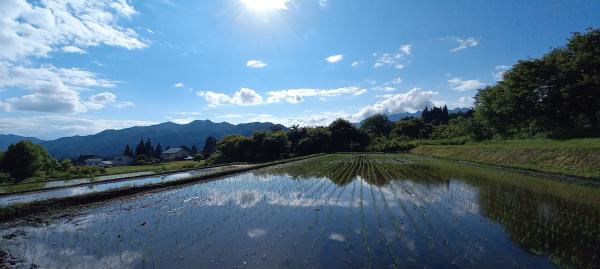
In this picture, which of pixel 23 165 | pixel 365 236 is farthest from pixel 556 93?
pixel 23 165

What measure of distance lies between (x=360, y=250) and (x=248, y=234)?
308 centimetres

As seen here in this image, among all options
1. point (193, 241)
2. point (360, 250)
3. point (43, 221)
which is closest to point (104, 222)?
point (43, 221)

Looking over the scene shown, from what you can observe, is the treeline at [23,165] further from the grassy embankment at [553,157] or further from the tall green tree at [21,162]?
the grassy embankment at [553,157]

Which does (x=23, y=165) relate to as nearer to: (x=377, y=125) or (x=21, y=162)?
(x=21, y=162)

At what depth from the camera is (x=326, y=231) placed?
878cm


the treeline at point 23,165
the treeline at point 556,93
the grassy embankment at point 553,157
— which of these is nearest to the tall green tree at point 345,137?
the treeline at point 556,93

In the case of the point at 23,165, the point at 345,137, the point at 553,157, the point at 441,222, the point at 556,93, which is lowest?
the point at 441,222

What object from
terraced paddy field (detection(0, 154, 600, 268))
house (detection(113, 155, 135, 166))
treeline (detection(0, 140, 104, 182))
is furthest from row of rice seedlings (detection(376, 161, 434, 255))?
house (detection(113, 155, 135, 166))

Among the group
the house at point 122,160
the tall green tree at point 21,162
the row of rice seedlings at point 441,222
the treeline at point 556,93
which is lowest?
the house at point 122,160

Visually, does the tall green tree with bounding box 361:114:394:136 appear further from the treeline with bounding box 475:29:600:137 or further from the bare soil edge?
the bare soil edge

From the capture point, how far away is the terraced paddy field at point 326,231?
668cm

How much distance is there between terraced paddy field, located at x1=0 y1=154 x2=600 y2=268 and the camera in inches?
263

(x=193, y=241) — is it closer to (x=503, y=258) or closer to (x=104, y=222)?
(x=104, y=222)

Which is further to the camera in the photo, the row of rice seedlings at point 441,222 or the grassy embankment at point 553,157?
the grassy embankment at point 553,157
